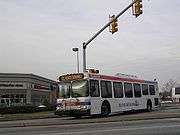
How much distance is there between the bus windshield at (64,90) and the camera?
28734mm

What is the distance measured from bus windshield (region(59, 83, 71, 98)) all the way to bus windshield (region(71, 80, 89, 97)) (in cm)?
33

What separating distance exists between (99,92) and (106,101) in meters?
1.06

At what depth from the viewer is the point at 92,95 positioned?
2831cm

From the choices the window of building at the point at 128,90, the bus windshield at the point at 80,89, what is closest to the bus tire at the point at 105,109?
the bus windshield at the point at 80,89

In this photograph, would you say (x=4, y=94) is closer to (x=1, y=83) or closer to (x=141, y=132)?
(x=1, y=83)

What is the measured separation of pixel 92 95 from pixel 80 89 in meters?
0.83

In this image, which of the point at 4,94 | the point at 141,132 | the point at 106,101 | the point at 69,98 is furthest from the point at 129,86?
the point at 4,94

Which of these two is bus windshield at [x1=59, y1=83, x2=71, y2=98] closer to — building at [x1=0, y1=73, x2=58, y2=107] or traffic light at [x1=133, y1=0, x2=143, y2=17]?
traffic light at [x1=133, y1=0, x2=143, y2=17]

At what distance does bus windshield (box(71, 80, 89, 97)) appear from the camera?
28156 mm

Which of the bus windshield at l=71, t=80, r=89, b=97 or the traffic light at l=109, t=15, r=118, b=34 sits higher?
the traffic light at l=109, t=15, r=118, b=34

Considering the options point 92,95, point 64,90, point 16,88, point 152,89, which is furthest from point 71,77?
point 16,88

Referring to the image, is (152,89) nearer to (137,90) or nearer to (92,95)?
(137,90)

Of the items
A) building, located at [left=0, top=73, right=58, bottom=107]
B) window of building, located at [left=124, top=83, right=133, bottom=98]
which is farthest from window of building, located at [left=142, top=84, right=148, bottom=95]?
building, located at [left=0, top=73, right=58, bottom=107]

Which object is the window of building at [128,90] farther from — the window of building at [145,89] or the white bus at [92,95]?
the window of building at [145,89]
